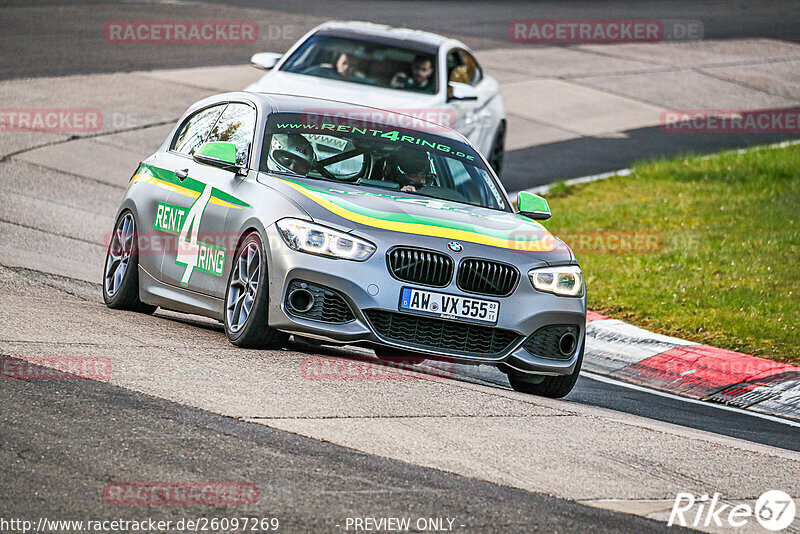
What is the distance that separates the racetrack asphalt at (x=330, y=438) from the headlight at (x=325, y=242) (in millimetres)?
666

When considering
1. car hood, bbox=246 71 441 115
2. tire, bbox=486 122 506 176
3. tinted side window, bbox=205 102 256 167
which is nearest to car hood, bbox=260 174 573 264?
tinted side window, bbox=205 102 256 167

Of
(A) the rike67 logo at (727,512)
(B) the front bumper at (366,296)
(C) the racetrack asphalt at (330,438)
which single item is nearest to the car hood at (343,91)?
(C) the racetrack asphalt at (330,438)

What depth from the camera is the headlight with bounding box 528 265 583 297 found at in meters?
8.02

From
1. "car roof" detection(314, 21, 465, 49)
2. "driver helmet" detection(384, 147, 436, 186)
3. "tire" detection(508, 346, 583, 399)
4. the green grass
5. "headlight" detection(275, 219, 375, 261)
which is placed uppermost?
"driver helmet" detection(384, 147, 436, 186)

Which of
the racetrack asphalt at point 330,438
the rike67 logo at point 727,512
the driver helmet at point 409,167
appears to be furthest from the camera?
the driver helmet at point 409,167

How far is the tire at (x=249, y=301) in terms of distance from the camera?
787 centimetres

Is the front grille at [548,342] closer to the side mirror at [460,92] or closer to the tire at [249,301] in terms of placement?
Answer: the tire at [249,301]

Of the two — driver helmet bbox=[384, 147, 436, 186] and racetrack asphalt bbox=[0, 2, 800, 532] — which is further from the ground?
driver helmet bbox=[384, 147, 436, 186]

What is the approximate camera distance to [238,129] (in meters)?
9.30

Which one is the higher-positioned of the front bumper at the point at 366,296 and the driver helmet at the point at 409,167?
the driver helmet at the point at 409,167

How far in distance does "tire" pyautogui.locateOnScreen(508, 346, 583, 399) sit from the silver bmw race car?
0.5 inches

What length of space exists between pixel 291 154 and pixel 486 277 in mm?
1752

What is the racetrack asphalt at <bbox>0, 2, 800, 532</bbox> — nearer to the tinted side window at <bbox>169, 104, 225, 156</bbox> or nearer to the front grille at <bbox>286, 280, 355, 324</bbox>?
the front grille at <bbox>286, 280, 355, 324</bbox>

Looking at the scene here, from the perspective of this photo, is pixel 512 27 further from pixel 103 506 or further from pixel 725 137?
pixel 103 506
